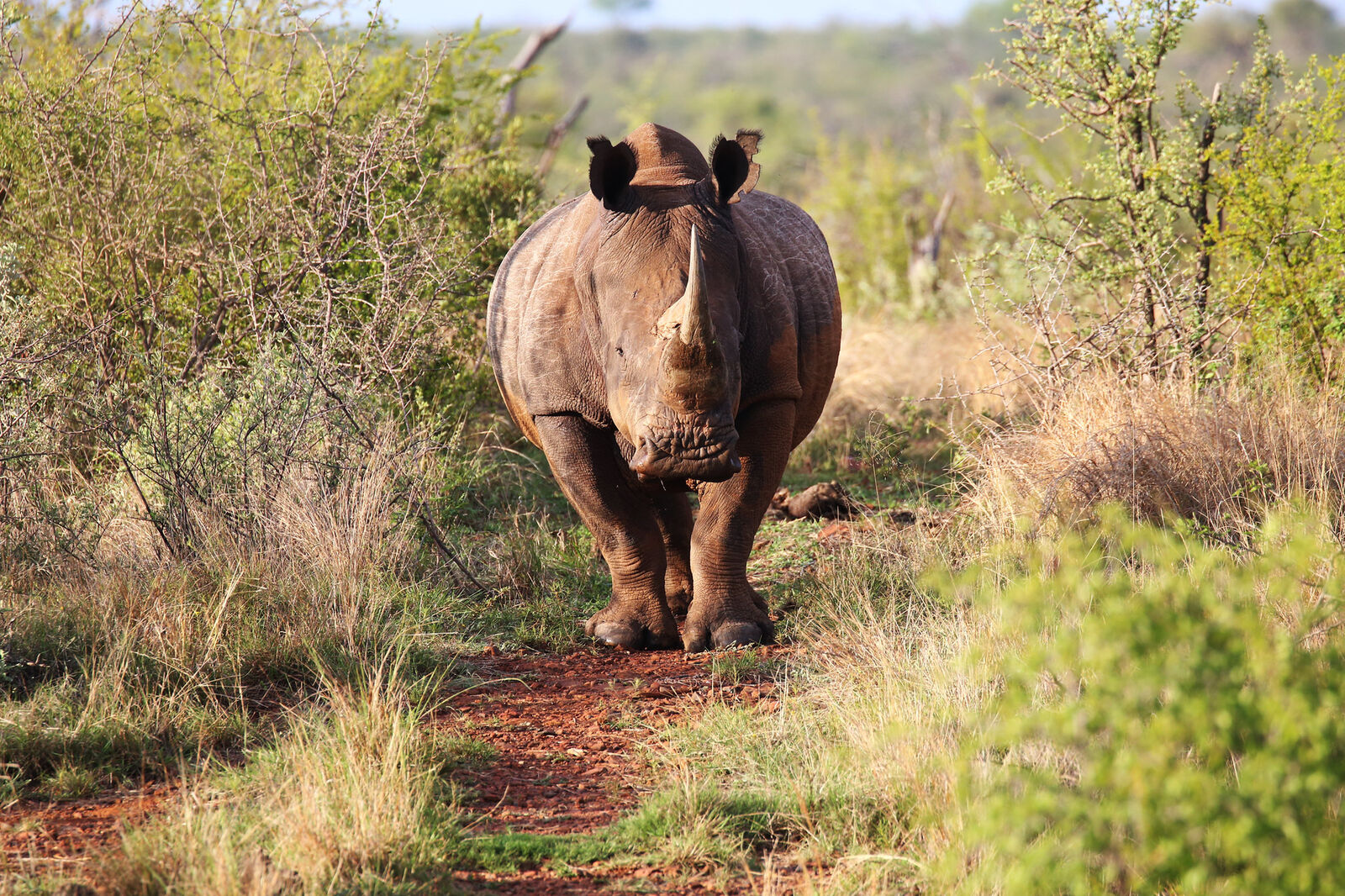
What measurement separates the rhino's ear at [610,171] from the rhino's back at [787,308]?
0.66 m

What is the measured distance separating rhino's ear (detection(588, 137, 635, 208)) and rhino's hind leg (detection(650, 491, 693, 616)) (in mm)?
1847

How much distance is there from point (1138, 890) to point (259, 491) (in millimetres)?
4395

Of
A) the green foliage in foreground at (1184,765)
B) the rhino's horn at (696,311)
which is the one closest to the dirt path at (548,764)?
the green foliage in foreground at (1184,765)

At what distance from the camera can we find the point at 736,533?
19.3 feet

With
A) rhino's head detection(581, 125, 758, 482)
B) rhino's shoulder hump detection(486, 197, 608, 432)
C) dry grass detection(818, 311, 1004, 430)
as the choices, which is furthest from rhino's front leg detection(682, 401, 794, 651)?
dry grass detection(818, 311, 1004, 430)

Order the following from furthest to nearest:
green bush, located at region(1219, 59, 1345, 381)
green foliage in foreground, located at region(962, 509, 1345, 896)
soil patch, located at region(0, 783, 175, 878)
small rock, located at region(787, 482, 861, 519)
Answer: small rock, located at region(787, 482, 861, 519) → green bush, located at region(1219, 59, 1345, 381) → soil patch, located at region(0, 783, 175, 878) → green foliage in foreground, located at region(962, 509, 1345, 896)

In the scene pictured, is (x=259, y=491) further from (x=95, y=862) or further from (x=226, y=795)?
(x=95, y=862)

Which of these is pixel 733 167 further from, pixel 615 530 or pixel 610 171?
pixel 615 530

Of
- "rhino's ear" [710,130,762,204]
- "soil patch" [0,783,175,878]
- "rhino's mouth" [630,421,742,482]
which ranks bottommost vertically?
"soil patch" [0,783,175,878]

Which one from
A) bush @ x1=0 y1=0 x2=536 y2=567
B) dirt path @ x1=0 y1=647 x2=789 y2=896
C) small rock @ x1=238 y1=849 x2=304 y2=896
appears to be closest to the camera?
small rock @ x1=238 y1=849 x2=304 y2=896

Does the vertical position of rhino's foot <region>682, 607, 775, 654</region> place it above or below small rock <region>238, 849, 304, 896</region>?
below

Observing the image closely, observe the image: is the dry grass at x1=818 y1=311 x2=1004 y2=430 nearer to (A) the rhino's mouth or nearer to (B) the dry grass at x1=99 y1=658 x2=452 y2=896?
(A) the rhino's mouth

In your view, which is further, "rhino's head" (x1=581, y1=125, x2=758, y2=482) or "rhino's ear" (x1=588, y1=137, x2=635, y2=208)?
"rhino's ear" (x1=588, y1=137, x2=635, y2=208)

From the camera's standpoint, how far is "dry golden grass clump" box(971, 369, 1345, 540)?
6.20m
